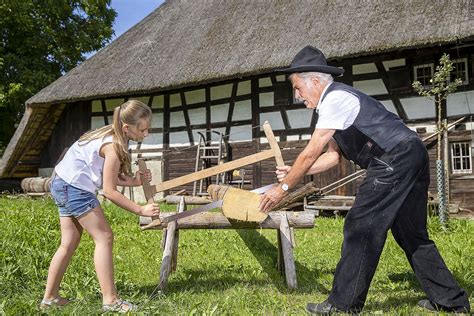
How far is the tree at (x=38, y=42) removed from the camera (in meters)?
17.3

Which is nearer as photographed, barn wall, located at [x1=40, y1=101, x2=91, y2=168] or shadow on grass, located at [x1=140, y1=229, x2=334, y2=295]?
shadow on grass, located at [x1=140, y1=229, x2=334, y2=295]

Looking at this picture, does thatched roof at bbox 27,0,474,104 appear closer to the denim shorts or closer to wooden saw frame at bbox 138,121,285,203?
wooden saw frame at bbox 138,121,285,203

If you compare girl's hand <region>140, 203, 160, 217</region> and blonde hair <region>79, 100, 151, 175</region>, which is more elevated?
blonde hair <region>79, 100, 151, 175</region>

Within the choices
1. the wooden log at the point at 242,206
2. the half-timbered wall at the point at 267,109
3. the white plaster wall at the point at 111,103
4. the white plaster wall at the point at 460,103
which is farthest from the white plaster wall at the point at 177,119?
the wooden log at the point at 242,206

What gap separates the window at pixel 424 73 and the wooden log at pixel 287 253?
6791mm

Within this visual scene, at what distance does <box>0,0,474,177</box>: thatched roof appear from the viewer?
356 inches

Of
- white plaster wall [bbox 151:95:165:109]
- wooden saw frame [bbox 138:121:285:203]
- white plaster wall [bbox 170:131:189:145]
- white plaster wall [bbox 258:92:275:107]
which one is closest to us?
wooden saw frame [bbox 138:121:285:203]

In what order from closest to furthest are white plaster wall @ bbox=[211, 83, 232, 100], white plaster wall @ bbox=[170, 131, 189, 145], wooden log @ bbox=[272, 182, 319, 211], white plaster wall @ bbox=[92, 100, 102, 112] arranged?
wooden log @ bbox=[272, 182, 319, 211]
white plaster wall @ bbox=[211, 83, 232, 100]
white plaster wall @ bbox=[170, 131, 189, 145]
white plaster wall @ bbox=[92, 100, 102, 112]

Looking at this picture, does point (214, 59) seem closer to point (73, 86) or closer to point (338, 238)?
point (73, 86)

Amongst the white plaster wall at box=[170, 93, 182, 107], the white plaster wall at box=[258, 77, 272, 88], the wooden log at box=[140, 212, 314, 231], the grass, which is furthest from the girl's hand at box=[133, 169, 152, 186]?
the white plaster wall at box=[170, 93, 182, 107]

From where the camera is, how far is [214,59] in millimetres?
11375

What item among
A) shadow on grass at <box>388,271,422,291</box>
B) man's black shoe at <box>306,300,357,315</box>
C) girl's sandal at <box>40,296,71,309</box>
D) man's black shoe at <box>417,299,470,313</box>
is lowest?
shadow on grass at <box>388,271,422,291</box>

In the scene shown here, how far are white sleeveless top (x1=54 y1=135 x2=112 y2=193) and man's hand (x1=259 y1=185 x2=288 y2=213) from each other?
1040mm

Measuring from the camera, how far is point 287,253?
3.77 metres
